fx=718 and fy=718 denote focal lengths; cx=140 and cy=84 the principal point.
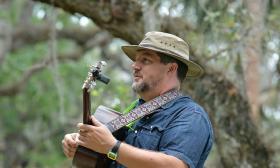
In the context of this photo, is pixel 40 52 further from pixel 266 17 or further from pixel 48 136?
pixel 266 17

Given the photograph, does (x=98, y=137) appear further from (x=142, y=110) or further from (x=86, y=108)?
(x=142, y=110)

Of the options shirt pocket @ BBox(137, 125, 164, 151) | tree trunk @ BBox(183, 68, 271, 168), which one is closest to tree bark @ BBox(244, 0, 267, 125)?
tree trunk @ BBox(183, 68, 271, 168)

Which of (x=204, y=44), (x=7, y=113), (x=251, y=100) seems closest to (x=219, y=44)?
(x=204, y=44)

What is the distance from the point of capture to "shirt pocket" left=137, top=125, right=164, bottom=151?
3813 mm

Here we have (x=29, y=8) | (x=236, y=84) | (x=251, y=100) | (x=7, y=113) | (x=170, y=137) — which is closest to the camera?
(x=170, y=137)

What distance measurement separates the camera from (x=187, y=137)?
3.70 meters

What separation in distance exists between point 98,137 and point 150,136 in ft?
1.18

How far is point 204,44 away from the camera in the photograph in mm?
7352

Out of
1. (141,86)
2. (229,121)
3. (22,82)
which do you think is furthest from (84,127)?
(22,82)

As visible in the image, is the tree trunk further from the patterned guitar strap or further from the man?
the patterned guitar strap

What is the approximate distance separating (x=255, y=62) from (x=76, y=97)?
29.7 ft

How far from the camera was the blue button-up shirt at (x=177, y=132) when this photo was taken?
368 centimetres

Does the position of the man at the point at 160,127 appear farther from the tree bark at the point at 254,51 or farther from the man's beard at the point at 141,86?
the tree bark at the point at 254,51

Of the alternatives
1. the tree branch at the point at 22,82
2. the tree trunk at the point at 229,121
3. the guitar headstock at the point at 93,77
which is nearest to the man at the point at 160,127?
the guitar headstock at the point at 93,77
